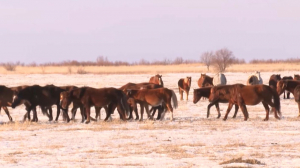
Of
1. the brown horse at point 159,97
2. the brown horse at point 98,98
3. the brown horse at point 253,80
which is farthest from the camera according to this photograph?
the brown horse at point 253,80

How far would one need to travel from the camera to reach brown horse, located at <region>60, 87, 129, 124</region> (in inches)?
719

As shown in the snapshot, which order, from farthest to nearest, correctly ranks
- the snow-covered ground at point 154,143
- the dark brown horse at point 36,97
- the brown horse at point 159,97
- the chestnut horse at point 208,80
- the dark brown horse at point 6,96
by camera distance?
the chestnut horse at point 208,80
the dark brown horse at point 6,96
the dark brown horse at point 36,97
the brown horse at point 159,97
the snow-covered ground at point 154,143

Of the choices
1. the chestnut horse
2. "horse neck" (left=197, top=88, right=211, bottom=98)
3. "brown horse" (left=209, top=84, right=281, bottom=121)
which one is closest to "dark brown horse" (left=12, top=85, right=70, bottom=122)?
"horse neck" (left=197, top=88, right=211, bottom=98)

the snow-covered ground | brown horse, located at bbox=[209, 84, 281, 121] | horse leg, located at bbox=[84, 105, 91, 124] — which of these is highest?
brown horse, located at bbox=[209, 84, 281, 121]

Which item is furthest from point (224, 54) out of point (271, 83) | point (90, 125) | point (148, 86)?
point (90, 125)

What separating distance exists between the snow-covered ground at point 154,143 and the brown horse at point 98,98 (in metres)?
0.58

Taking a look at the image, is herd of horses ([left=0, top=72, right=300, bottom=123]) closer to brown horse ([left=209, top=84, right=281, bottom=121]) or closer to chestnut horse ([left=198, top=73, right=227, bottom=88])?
brown horse ([left=209, top=84, right=281, bottom=121])

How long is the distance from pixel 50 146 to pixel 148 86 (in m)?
9.16

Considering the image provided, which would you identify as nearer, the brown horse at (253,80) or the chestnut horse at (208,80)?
the brown horse at (253,80)

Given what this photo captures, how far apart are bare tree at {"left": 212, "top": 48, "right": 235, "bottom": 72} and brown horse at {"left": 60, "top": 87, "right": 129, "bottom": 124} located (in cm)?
4803

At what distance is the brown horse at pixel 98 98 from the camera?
1825 centimetres

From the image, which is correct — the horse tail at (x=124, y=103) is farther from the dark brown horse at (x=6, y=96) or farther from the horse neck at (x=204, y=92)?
the dark brown horse at (x=6, y=96)

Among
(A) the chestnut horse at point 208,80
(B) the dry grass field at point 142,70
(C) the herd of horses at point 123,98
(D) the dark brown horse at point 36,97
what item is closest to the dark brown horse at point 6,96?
(C) the herd of horses at point 123,98

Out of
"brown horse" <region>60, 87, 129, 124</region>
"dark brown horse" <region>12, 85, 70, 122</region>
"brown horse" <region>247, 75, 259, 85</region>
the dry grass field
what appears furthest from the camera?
the dry grass field
